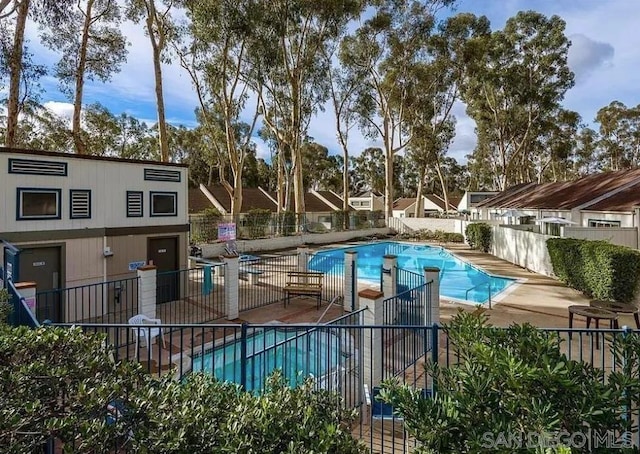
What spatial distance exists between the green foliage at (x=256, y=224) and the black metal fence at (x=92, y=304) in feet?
40.1

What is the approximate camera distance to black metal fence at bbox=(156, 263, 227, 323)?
817 centimetres

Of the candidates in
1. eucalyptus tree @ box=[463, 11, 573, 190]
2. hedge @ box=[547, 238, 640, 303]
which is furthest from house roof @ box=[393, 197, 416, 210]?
hedge @ box=[547, 238, 640, 303]

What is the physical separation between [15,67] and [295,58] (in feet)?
50.2

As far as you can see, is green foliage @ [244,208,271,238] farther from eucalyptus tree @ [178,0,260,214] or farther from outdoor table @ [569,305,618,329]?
outdoor table @ [569,305,618,329]

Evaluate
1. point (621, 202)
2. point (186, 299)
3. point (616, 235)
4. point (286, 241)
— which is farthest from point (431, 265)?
point (186, 299)

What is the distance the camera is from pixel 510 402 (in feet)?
6.23

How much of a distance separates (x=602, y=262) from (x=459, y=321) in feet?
28.2

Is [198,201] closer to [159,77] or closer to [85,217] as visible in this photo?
[159,77]

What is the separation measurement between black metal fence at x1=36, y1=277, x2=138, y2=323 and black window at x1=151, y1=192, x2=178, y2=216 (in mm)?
2025

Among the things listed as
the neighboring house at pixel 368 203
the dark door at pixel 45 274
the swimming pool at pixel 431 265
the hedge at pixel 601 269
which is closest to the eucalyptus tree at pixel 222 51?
the swimming pool at pixel 431 265

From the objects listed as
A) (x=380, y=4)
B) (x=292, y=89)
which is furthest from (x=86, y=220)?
(x=380, y=4)

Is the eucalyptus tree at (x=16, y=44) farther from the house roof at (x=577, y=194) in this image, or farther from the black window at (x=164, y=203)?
the house roof at (x=577, y=194)

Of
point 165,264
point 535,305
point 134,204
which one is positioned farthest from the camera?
point 165,264

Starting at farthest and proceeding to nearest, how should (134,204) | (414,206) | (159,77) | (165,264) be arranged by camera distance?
1. (414,206)
2. (159,77)
3. (165,264)
4. (134,204)
